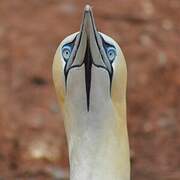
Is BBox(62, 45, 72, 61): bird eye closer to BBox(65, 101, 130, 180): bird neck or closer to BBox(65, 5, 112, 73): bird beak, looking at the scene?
BBox(65, 5, 112, 73): bird beak

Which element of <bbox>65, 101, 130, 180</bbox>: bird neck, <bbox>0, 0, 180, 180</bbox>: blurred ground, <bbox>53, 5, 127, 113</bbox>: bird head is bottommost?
<bbox>65, 101, 130, 180</bbox>: bird neck

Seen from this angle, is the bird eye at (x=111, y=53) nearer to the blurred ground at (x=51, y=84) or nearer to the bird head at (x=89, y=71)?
the bird head at (x=89, y=71)

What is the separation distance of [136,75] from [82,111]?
416 centimetres

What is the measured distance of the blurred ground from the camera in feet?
27.8

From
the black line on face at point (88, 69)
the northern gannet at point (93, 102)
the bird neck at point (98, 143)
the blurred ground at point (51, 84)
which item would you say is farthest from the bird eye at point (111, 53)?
the blurred ground at point (51, 84)

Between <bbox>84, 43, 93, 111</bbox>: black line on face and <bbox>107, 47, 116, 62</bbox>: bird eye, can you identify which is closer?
<bbox>84, 43, 93, 111</bbox>: black line on face

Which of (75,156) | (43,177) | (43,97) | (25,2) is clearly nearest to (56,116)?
(43,97)

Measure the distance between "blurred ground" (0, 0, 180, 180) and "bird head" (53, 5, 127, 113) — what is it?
294 centimetres

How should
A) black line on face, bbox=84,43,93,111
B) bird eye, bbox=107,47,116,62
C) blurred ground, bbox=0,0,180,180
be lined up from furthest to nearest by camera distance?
1. blurred ground, bbox=0,0,180,180
2. bird eye, bbox=107,47,116,62
3. black line on face, bbox=84,43,93,111

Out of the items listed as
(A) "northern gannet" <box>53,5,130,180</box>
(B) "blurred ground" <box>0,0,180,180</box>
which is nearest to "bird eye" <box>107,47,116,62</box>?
(A) "northern gannet" <box>53,5,130,180</box>

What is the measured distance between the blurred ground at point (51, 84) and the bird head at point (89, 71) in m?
2.94

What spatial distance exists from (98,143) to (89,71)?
37 cm

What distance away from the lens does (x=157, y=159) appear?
858 centimetres

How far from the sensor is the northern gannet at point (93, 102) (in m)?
5.10
